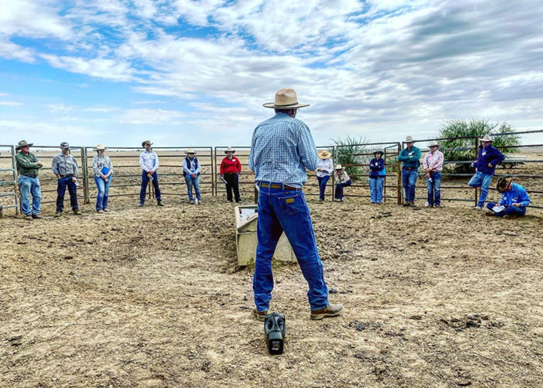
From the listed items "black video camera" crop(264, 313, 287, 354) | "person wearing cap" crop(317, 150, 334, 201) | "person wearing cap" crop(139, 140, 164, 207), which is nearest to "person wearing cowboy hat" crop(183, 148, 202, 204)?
"person wearing cap" crop(139, 140, 164, 207)

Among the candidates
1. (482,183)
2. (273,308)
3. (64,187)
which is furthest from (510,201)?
(64,187)

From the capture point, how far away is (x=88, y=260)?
695 centimetres

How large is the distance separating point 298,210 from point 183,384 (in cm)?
157

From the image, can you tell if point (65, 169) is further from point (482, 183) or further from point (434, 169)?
point (482, 183)

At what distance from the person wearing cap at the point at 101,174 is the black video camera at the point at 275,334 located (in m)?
9.18

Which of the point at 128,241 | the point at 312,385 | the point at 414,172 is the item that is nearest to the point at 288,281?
the point at 312,385

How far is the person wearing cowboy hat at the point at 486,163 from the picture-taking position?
31.6 feet

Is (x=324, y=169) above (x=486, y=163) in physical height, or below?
below

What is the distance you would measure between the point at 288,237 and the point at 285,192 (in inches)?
15.8

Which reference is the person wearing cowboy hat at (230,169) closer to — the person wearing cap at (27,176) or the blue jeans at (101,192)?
the blue jeans at (101,192)

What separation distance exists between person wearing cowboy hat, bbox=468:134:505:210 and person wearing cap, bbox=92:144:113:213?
9.10 meters

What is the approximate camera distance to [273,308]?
4.56m

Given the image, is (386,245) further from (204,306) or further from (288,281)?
(204,306)

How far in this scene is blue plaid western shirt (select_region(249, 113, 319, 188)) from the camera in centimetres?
365
